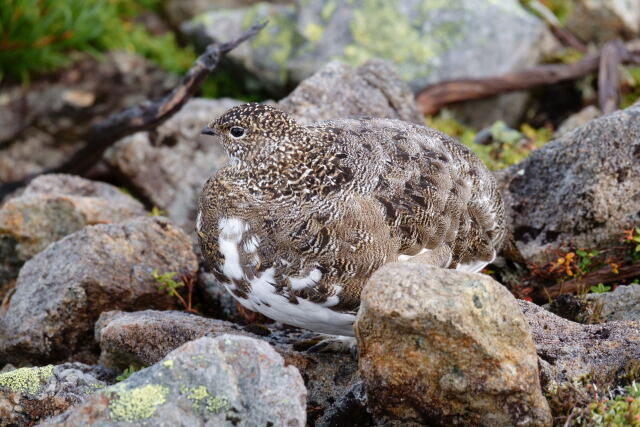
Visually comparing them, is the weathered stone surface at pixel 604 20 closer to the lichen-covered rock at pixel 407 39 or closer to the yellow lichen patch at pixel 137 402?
the lichen-covered rock at pixel 407 39

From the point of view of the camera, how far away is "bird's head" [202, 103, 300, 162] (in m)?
4.36

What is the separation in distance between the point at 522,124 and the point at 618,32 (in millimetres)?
1807

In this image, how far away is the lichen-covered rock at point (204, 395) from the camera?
3.15 meters

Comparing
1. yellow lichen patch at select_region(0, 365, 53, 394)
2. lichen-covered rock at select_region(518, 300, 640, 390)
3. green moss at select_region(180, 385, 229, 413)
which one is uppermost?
green moss at select_region(180, 385, 229, 413)

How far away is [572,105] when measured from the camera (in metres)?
8.38

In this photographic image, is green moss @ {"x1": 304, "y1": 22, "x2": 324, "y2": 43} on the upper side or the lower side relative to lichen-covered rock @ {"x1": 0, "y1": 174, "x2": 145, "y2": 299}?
upper

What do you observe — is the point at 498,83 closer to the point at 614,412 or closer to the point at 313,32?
the point at 313,32

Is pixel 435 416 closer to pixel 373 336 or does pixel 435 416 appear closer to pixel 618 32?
pixel 373 336

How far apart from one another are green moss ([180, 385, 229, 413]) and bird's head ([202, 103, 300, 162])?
1.56 metres

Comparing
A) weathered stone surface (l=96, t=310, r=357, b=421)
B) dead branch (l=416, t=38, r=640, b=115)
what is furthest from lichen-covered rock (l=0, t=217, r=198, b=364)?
dead branch (l=416, t=38, r=640, b=115)

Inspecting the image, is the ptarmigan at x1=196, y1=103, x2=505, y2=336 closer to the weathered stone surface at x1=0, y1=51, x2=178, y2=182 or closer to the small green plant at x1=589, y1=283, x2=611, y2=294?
the small green plant at x1=589, y1=283, x2=611, y2=294

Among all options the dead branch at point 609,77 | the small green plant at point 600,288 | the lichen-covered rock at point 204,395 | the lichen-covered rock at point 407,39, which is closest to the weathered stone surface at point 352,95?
the lichen-covered rock at point 407,39

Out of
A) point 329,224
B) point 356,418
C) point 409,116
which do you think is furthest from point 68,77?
point 356,418

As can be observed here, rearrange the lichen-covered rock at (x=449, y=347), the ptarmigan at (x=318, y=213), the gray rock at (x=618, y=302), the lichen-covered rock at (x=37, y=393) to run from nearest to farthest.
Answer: the lichen-covered rock at (x=449, y=347)
the lichen-covered rock at (x=37, y=393)
the ptarmigan at (x=318, y=213)
the gray rock at (x=618, y=302)
